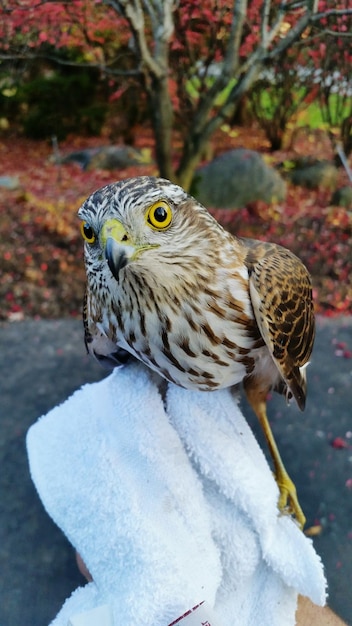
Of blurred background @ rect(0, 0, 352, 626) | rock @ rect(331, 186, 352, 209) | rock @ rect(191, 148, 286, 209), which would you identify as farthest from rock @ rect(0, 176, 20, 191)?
rock @ rect(331, 186, 352, 209)

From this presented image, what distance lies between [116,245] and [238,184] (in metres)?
4.25

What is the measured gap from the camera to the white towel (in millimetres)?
1175

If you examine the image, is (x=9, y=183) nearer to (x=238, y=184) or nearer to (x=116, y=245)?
(x=238, y=184)

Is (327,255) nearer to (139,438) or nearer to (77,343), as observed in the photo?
(77,343)

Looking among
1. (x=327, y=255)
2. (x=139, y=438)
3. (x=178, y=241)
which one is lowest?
(x=327, y=255)

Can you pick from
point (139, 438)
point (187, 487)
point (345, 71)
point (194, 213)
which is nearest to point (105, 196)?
point (194, 213)

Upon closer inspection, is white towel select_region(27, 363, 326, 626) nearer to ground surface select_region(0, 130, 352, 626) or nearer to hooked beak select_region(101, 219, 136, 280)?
hooked beak select_region(101, 219, 136, 280)

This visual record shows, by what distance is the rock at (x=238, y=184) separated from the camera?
4.96m

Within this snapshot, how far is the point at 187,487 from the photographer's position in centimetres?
124

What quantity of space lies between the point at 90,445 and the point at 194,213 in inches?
24.0

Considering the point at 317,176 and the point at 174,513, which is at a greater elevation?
the point at 174,513

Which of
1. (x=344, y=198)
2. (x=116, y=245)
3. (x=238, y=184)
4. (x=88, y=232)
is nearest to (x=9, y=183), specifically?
(x=238, y=184)

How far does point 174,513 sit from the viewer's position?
1.23 metres

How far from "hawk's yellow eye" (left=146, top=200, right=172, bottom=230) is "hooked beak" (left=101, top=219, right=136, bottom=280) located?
60 mm
